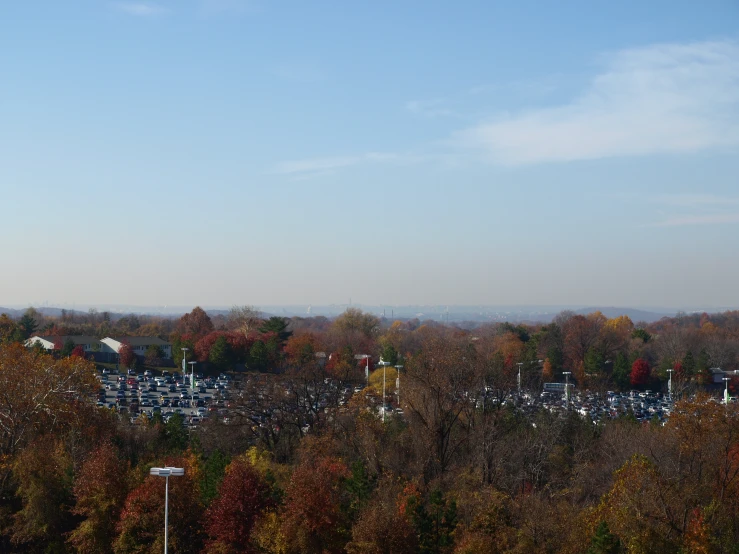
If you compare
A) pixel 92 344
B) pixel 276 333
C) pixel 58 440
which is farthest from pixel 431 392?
pixel 92 344

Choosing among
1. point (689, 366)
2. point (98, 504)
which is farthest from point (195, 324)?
point (98, 504)

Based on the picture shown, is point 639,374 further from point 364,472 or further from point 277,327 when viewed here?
point 364,472

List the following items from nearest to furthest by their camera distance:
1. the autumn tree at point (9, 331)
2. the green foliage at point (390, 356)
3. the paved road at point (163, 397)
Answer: the paved road at point (163, 397) < the autumn tree at point (9, 331) < the green foliage at point (390, 356)

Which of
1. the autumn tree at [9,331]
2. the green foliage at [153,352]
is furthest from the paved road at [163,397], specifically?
the autumn tree at [9,331]

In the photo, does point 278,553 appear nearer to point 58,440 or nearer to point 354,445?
point 354,445

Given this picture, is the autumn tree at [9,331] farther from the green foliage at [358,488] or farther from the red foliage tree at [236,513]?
the red foliage tree at [236,513]
